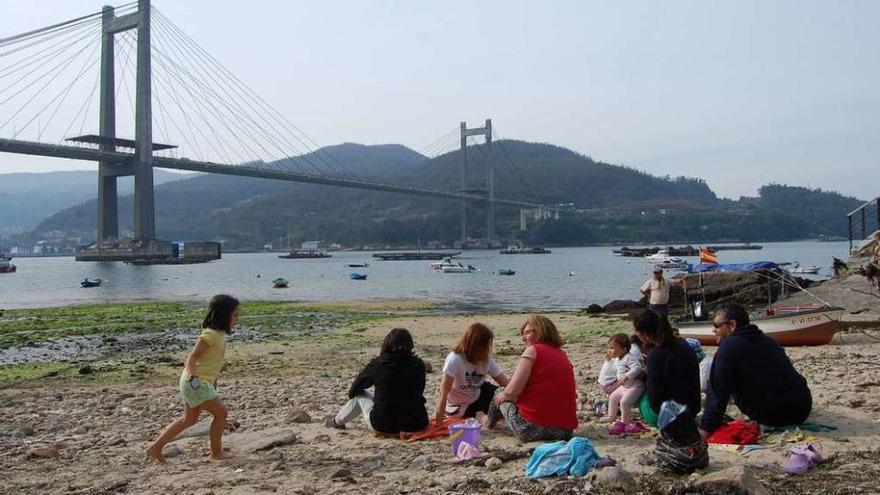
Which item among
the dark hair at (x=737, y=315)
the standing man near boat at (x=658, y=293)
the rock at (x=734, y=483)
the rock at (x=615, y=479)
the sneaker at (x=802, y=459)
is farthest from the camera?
the standing man near boat at (x=658, y=293)

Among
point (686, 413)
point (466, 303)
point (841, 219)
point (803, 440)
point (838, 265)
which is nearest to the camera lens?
point (686, 413)

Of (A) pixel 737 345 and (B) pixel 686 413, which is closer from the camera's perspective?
(B) pixel 686 413

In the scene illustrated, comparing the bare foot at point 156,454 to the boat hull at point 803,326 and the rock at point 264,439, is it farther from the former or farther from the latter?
the boat hull at point 803,326

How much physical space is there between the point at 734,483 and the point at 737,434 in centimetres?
127

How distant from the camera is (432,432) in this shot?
6.08m

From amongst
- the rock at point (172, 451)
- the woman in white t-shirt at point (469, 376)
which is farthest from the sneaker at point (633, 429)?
the rock at point (172, 451)

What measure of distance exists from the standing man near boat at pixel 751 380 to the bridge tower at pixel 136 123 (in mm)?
75330

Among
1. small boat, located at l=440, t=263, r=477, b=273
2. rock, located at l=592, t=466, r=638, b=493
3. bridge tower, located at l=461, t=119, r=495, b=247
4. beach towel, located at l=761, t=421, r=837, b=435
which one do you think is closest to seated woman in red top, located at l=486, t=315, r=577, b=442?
rock, located at l=592, t=466, r=638, b=493

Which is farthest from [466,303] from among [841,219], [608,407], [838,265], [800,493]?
[841,219]

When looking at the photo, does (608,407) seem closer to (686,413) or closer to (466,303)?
(686,413)

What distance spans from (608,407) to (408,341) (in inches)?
71.8

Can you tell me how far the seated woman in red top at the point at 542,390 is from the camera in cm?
565

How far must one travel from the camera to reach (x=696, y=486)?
14.4 feet

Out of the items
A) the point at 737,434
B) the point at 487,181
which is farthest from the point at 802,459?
the point at 487,181
